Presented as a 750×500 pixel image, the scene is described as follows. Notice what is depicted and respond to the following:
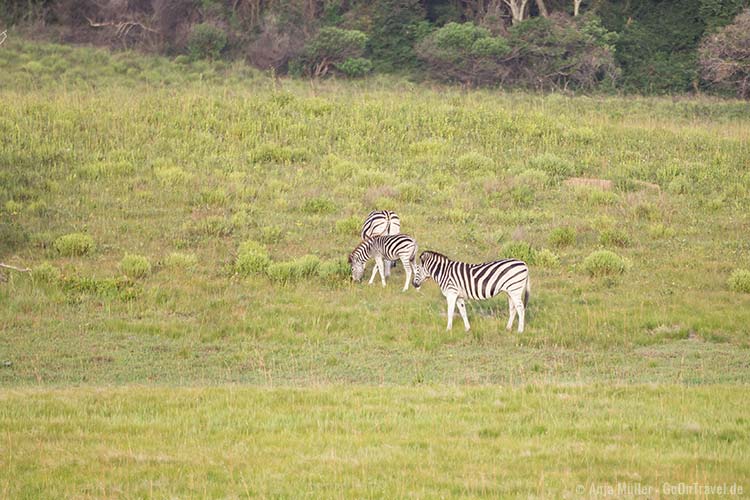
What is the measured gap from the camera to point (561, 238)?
20391mm

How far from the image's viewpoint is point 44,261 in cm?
1859

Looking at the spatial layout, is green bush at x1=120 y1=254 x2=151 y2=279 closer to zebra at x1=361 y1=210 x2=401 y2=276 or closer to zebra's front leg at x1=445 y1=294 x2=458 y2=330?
zebra at x1=361 y1=210 x2=401 y2=276

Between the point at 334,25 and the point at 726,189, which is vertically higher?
the point at 334,25

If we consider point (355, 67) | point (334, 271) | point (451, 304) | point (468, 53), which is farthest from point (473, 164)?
point (355, 67)

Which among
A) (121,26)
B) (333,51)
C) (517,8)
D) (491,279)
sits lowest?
(491,279)

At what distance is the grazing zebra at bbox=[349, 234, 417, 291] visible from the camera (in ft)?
58.2

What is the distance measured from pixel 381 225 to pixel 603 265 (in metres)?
4.11

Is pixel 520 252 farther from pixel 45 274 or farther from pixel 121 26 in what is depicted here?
pixel 121 26

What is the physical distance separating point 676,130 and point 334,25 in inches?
767

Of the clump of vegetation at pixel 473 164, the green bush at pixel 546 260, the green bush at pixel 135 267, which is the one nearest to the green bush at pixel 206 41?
the clump of vegetation at pixel 473 164

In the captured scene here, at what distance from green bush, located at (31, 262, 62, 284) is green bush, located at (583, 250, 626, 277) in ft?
29.4

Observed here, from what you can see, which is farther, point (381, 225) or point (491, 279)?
point (381, 225)

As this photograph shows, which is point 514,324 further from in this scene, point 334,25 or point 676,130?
point 334,25

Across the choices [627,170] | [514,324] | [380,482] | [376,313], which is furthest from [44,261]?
[627,170]
